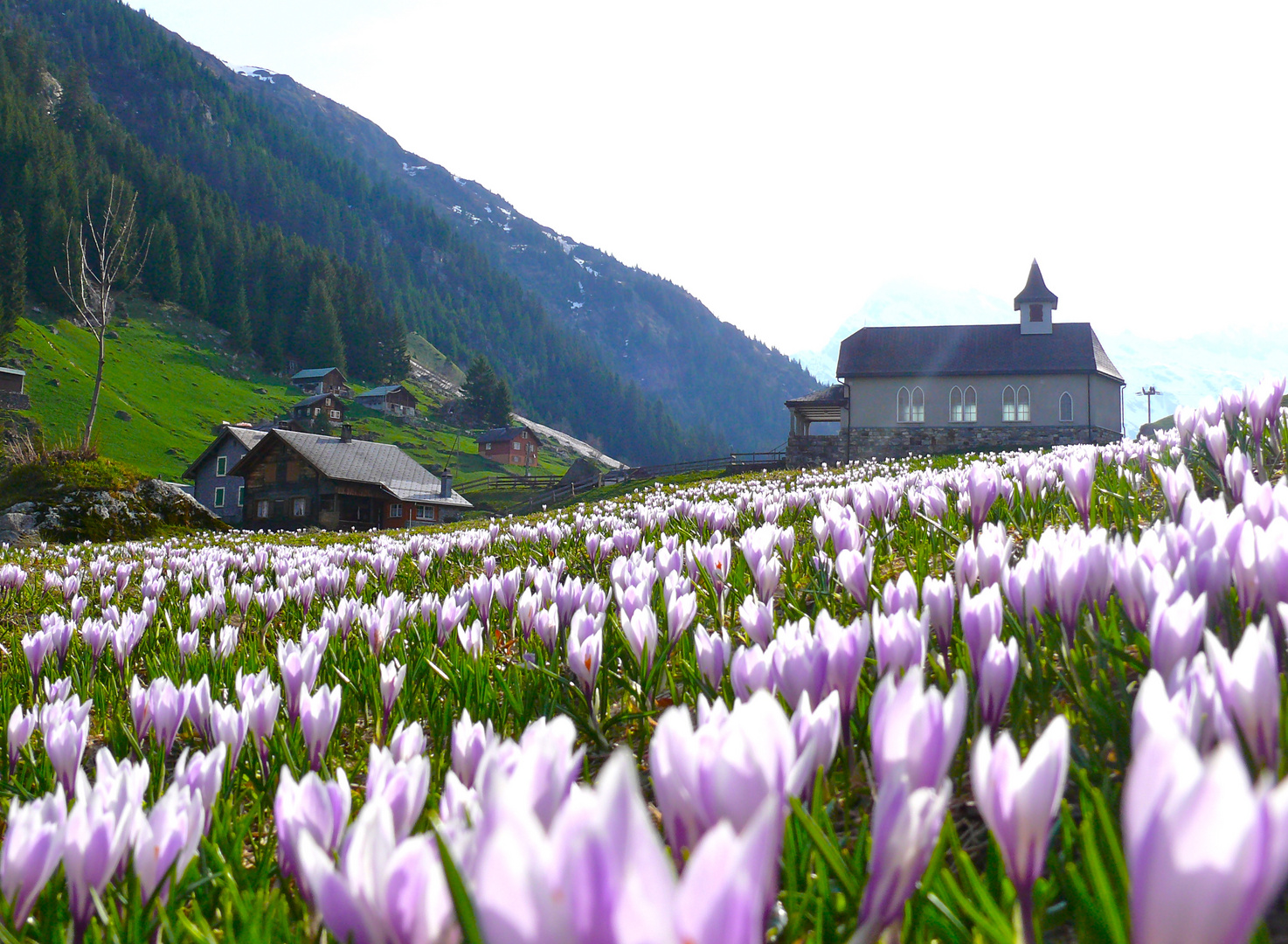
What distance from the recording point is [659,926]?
1.62 ft

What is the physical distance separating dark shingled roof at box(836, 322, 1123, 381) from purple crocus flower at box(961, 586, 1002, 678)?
5002 centimetres

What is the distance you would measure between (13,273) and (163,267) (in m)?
30.0

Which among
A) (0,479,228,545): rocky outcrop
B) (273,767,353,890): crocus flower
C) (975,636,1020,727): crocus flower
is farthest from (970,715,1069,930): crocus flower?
(0,479,228,545): rocky outcrop

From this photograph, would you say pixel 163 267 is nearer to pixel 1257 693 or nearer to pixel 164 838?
pixel 164 838

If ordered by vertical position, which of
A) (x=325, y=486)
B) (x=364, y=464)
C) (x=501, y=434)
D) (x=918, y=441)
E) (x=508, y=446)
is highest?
(x=501, y=434)

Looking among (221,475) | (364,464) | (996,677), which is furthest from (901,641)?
(221,475)

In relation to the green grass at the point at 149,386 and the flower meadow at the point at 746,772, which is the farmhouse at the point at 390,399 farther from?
the flower meadow at the point at 746,772

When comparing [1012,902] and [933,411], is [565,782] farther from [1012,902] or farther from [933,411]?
[933,411]

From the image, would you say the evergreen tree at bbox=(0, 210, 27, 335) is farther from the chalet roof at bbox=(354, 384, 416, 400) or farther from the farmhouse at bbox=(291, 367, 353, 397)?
the chalet roof at bbox=(354, 384, 416, 400)

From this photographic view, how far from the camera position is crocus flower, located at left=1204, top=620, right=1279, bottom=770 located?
984 mm

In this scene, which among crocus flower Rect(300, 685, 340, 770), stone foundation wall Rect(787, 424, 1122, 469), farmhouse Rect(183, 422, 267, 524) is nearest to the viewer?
crocus flower Rect(300, 685, 340, 770)

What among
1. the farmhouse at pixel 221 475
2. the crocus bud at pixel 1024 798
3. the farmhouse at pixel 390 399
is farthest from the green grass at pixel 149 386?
the crocus bud at pixel 1024 798

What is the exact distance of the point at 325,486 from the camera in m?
55.9

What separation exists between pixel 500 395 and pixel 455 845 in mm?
134738
